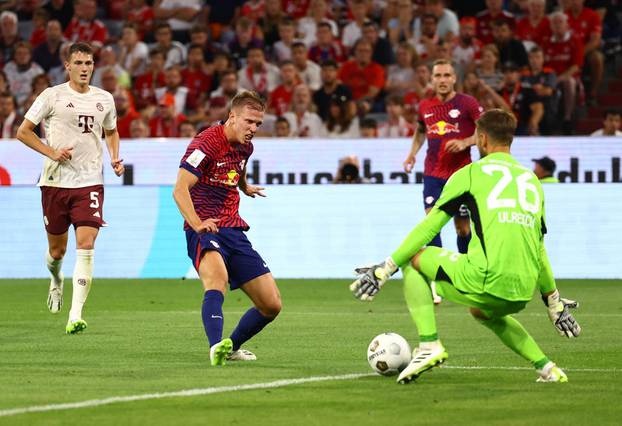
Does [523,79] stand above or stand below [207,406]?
above

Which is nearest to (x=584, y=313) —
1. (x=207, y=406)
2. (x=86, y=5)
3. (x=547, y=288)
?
(x=547, y=288)

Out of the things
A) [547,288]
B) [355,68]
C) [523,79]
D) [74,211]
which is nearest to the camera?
[547,288]

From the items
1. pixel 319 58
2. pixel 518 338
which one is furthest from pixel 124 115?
pixel 518 338

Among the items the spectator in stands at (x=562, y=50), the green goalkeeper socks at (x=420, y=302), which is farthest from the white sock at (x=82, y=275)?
the spectator in stands at (x=562, y=50)

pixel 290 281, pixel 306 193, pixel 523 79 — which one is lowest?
pixel 290 281

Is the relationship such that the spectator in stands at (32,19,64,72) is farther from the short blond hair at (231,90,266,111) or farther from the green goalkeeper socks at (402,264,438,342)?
the green goalkeeper socks at (402,264,438,342)

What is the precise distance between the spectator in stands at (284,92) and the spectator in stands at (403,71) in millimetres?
1525

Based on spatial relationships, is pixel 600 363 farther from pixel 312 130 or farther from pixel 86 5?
pixel 86 5

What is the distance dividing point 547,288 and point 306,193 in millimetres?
9743

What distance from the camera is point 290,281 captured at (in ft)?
56.4

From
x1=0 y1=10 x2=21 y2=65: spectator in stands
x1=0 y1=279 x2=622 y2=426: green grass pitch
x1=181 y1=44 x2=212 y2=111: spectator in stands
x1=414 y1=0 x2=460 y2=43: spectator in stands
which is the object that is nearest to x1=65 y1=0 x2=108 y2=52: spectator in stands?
x1=0 y1=10 x2=21 y2=65: spectator in stands

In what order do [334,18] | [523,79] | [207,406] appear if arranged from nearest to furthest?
1. [207,406]
2. [523,79]
3. [334,18]

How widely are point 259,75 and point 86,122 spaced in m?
10.5

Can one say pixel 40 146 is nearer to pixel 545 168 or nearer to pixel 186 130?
pixel 545 168
